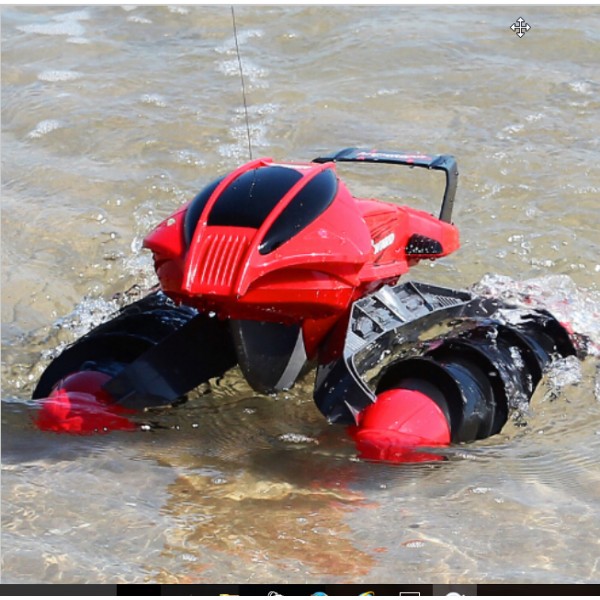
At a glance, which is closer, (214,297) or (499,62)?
(214,297)

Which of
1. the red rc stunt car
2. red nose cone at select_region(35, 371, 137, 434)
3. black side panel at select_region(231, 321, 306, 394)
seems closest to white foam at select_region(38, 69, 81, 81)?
the red rc stunt car

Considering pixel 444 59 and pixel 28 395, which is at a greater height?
pixel 444 59

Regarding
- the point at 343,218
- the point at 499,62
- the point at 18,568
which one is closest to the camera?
the point at 18,568

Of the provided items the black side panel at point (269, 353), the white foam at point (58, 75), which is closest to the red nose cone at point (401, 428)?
the black side panel at point (269, 353)

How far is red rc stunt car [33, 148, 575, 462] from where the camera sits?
14.2 ft

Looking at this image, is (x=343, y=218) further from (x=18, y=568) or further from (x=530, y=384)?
(x=18, y=568)

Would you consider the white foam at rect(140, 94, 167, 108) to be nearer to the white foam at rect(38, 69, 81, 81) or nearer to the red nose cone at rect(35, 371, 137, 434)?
the white foam at rect(38, 69, 81, 81)

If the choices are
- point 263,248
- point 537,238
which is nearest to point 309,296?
point 263,248

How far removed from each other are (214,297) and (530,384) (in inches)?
63.1

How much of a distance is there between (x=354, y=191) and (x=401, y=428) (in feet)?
11.2

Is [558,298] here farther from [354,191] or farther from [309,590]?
[309,590]

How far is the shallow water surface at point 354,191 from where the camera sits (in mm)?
3895

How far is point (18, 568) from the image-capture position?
3.64 m

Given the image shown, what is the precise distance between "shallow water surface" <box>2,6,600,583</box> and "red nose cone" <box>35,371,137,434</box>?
74mm
